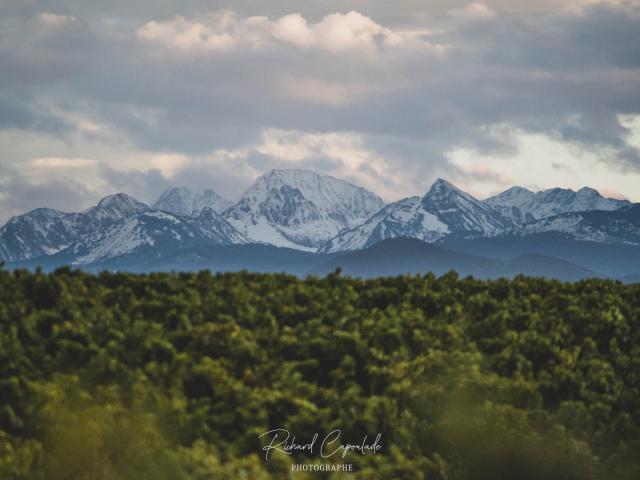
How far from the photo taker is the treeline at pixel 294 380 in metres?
13.0

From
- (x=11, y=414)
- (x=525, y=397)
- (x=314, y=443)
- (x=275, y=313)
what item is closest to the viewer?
(x=11, y=414)

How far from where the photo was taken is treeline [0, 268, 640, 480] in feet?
42.8

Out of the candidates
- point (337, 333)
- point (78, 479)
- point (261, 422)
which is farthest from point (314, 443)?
point (78, 479)

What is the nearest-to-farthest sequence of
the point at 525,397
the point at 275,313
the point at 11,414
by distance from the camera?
the point at 11,414 < the point at 525,397 < the point at 275,313

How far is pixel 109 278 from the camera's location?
18.0m

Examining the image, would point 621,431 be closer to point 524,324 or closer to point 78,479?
point 524,324

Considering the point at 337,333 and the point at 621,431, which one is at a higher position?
the point at 337,333

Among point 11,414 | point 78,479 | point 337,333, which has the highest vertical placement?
point 337,333

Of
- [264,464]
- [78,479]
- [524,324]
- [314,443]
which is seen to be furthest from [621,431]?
[78,479]

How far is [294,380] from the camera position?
14500 mm

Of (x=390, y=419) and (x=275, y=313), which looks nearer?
(x=390, y=419)

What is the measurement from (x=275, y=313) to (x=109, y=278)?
3638mm

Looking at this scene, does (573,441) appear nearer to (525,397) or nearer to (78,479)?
(525,397)

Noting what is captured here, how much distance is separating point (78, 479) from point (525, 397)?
25.0ft
